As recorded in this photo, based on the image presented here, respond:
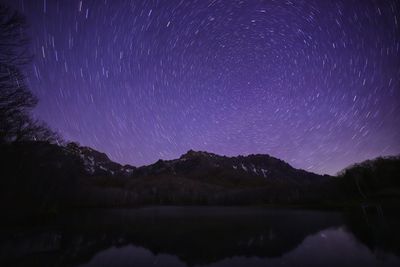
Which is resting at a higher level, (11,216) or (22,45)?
(22,45)

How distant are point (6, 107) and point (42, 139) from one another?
→ 22033mm

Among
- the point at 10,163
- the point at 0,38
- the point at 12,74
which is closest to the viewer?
the point at 0,38

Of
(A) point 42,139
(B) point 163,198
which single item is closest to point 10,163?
(A) point 42,139

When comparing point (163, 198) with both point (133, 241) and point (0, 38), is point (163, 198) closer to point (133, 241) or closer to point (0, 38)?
point (133, 241)

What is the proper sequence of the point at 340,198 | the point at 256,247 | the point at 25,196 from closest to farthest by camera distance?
1. the point at 256,247
2. the point at 25,196
3. the point at 340,198

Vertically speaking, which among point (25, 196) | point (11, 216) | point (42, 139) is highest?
point (42, 139)

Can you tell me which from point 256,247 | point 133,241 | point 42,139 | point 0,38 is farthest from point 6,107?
point 42,139

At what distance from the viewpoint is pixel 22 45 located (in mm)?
11352

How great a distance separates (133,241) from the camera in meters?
22.4

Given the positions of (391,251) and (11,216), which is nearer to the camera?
(391,251)

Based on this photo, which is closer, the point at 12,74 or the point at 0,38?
the point at 0,38

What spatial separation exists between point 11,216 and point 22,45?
1211 inches

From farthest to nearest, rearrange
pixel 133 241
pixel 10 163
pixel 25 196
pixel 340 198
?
pixel 340 198 → pixel 25 196 → pixel 10 163 → pixel 133 241

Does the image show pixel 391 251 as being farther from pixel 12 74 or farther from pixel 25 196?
pixel 25 196
